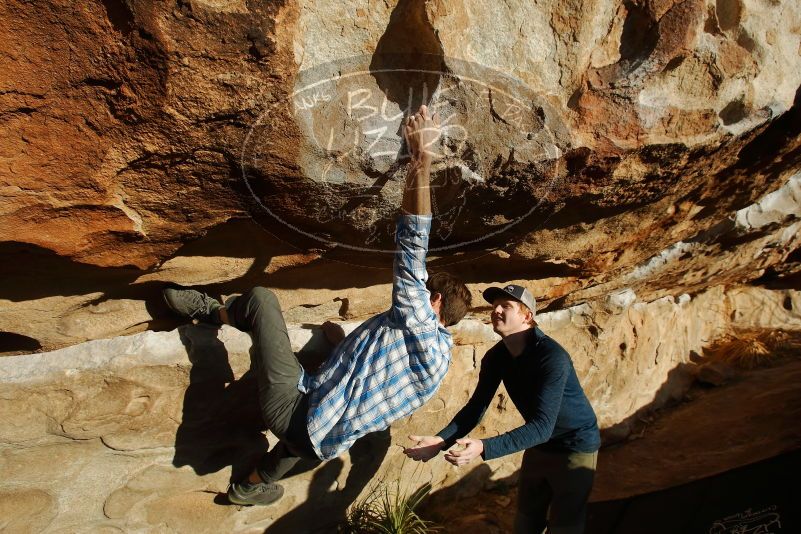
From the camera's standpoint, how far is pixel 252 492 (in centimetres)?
241

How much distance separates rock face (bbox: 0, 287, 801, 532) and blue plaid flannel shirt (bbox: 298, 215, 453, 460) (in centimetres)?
44

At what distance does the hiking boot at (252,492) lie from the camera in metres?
2.39

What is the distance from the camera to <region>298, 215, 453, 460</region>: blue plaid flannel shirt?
180 centimetres

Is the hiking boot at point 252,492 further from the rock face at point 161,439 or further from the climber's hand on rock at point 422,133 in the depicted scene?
the climber's hand on rock at point 422,133

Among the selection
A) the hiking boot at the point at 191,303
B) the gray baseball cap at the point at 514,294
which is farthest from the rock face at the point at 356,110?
the gray baseball cap at the point at 514,294

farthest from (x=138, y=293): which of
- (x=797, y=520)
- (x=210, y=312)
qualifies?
(x=797, y=520)

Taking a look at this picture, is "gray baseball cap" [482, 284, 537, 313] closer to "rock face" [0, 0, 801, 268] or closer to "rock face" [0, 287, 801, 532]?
"rock face" [0, 0, 801, 268]

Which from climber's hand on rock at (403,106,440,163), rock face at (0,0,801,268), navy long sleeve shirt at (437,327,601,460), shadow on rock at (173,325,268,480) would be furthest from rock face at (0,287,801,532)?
climber's hand on rock at (403,106,440,163)

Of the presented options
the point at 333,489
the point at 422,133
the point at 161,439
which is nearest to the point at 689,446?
the point at 333,489

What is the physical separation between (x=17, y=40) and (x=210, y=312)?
1.18 meters

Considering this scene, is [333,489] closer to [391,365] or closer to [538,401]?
[391,365]

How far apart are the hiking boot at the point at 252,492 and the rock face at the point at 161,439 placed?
0.26 ft

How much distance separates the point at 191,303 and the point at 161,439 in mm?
540

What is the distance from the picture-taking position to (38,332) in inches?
90.8
